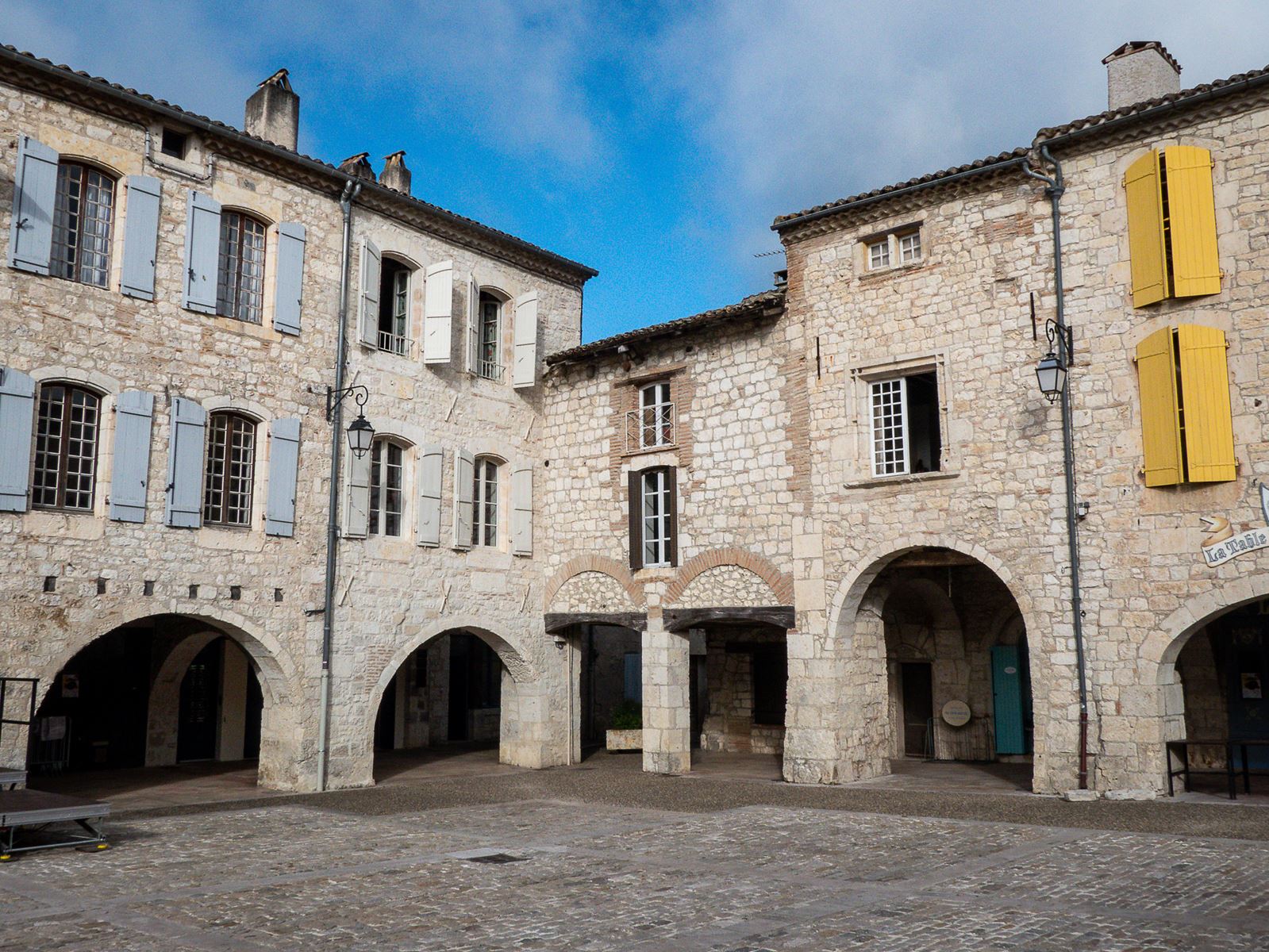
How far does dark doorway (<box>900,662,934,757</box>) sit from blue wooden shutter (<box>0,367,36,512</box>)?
12.9 meters

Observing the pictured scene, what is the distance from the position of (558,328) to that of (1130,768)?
36.5ft

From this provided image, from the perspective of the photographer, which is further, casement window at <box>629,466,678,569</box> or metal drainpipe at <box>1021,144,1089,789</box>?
casement window at <box>629,466,678,569</box>

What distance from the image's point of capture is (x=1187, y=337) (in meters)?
11.6

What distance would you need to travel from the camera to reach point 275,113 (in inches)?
601

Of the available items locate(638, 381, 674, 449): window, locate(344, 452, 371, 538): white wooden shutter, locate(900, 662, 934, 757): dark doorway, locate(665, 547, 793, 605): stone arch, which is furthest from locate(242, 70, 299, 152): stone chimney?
locate(900, 662, 934, 757): dark doorway

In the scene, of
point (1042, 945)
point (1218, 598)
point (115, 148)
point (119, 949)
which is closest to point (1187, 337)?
point (1218, 598)

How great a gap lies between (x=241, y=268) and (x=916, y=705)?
12.2m

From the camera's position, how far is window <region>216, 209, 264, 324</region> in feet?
45.5

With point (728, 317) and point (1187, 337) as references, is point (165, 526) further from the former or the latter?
point (1187, 337)

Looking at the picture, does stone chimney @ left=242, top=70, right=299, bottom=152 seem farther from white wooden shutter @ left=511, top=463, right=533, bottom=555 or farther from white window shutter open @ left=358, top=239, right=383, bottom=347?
white wooden shutter @ left=511, top=463, right=533, bottom=555

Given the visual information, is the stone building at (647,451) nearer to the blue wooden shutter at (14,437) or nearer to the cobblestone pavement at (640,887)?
the blue wooden shutter at (14,437)

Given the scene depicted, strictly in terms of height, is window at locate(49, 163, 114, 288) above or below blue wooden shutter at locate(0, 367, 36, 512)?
above

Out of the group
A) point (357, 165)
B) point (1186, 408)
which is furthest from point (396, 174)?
point (1186, 408)

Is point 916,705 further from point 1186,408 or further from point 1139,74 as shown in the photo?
point 1139,74
